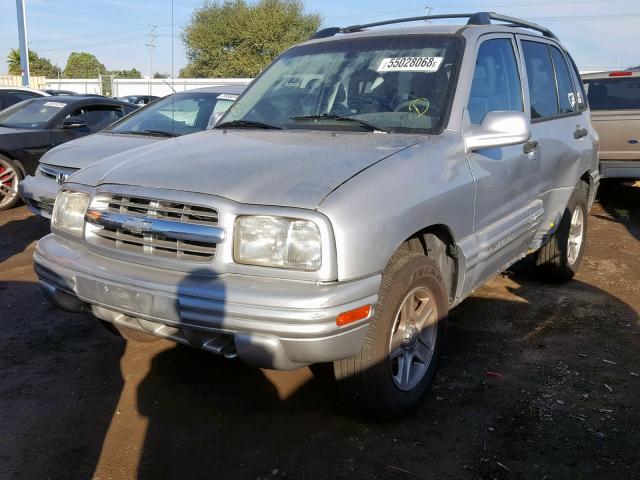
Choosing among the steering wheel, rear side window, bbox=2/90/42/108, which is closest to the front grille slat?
the steering wheel

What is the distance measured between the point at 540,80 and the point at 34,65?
7805 centimetres

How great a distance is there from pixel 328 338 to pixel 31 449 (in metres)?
1.56

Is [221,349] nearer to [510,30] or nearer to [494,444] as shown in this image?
[494,444]

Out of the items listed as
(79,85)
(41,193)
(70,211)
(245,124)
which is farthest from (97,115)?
(79,85)

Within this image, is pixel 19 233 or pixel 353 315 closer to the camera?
pixel 353 315

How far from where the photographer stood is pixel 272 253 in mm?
2582

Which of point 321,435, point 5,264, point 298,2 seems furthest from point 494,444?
point 298,2

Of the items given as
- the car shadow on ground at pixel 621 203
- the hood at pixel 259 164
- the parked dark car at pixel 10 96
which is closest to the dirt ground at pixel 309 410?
the hood at pixel 259 164

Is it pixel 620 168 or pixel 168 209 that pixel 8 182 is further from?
pixel 620 168

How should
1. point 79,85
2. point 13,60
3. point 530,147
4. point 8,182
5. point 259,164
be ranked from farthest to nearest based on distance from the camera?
point 13,60
point 79,85
point 8,182
point 530,147
point 259,164

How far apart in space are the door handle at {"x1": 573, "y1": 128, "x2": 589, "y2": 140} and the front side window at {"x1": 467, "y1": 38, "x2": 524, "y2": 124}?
1081 millimetres

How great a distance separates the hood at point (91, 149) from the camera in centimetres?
611

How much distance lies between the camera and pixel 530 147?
4.05 metres

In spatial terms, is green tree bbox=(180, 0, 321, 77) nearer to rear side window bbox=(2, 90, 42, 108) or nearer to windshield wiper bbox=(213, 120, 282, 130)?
rear side window bbox=(2, 90, 42, 108)
